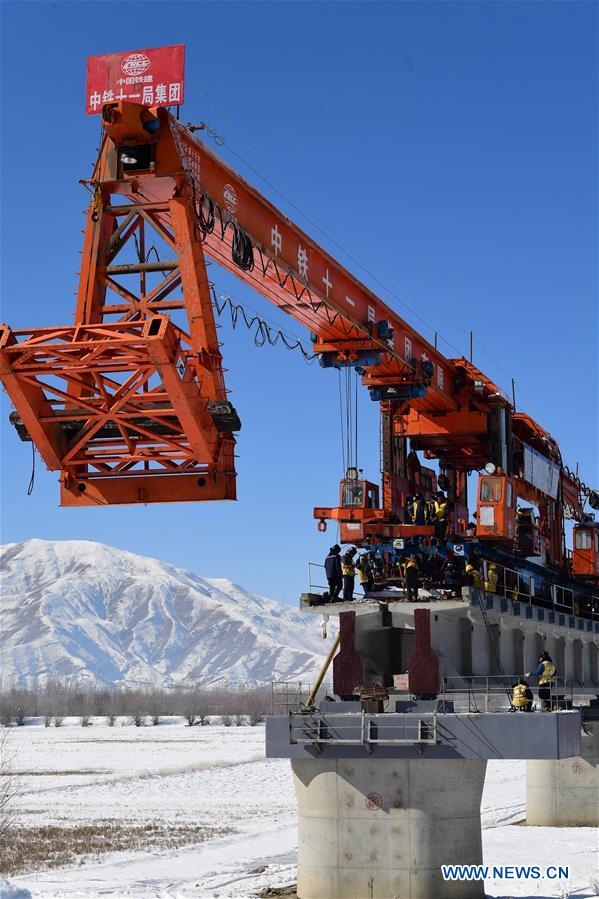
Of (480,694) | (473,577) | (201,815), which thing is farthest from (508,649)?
(201,815)

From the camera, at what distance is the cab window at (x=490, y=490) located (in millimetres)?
34094

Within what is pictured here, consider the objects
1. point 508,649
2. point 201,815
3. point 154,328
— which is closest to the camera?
point 154,328

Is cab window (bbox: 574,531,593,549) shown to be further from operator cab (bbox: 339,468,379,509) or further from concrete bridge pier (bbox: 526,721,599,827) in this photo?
operator cab (bbox: 339,468,379,509)

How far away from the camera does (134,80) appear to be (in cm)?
2058

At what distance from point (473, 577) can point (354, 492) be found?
412 centimetres

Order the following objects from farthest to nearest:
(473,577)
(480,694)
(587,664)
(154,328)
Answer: (587,664) → (473,577) → (480,694) → (154,328)

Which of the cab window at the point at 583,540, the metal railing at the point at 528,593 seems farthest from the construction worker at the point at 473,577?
the cab window at the point at 583,540

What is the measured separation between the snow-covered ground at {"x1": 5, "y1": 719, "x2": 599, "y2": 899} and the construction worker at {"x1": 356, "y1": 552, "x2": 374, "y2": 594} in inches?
268

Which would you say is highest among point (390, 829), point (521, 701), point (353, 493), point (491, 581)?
point (353, 493)

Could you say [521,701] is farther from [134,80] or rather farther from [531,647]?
[134,80]

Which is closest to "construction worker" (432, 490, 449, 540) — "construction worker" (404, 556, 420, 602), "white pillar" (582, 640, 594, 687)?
"construction worker" (404, 556, 420, 602)

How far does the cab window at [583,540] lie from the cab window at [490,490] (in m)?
12.3

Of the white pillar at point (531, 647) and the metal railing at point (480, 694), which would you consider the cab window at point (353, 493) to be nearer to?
the metal railing at point (480, 694)

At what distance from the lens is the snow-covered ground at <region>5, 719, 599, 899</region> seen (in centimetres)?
2677
